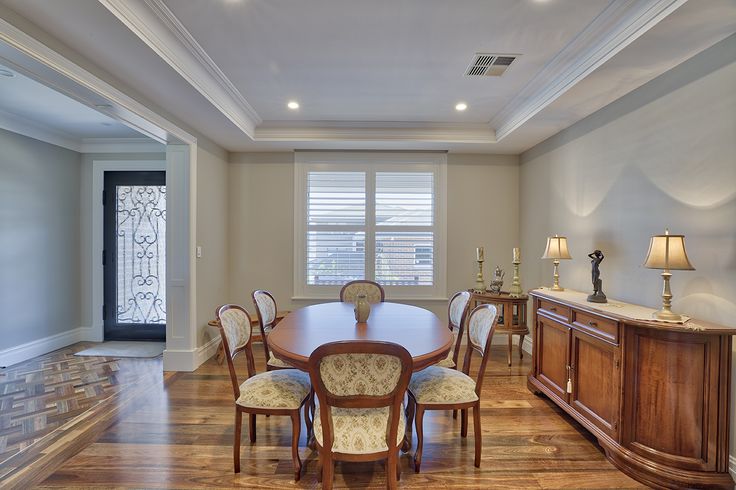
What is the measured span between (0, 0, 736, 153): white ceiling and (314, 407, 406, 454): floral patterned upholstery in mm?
2248

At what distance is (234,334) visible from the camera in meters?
2.25

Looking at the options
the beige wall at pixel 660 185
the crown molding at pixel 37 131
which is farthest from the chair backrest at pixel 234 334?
the crown molding at pixel 37 131

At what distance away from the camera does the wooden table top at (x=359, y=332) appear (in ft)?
6.16

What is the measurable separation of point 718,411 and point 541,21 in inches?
97.0

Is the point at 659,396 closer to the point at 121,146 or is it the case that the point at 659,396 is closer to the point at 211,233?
the point at 211,233

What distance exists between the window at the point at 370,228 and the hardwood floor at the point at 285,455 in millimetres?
1927

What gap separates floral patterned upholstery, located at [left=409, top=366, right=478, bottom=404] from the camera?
2092 millimetres

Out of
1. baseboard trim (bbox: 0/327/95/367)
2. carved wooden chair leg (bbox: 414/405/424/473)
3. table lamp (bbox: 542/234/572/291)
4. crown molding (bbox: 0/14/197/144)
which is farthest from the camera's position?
baseboard trim (bbox: 0/327/95/367)

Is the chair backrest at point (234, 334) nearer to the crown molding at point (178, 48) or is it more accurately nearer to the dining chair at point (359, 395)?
the dining chair at point (359, 395)

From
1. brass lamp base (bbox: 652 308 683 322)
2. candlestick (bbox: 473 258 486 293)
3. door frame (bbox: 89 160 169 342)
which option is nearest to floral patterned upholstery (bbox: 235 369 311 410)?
brass lamp base (bbox: 652 308 683 322)

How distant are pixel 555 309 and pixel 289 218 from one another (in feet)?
10.6

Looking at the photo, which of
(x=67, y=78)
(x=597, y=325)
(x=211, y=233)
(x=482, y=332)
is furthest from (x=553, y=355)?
(x=67, y=78)

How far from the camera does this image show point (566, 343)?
2.67 m

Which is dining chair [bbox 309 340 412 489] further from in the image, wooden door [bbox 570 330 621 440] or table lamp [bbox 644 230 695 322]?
table lamp [bbox 644 230 695 322]
